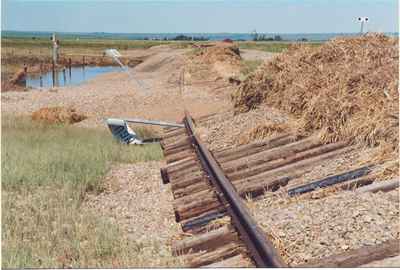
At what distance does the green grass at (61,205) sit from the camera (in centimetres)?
561

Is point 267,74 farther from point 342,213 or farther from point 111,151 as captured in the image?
point 342,213

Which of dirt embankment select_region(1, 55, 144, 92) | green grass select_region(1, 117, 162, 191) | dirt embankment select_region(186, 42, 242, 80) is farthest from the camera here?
dirt embankment select_region(1, 55, 144, 92)

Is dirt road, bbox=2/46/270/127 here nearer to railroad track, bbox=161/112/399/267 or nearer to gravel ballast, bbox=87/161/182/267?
gravel ballast, bbox=87/161/182/267

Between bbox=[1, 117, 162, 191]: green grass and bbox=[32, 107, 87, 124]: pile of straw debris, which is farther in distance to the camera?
bbox=[32, 107, 87, 124]: pile of straw debris

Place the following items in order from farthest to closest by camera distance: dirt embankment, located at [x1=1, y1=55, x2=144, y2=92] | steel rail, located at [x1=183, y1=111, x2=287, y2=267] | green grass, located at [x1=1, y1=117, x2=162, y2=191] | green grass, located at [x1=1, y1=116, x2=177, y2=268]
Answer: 1. dirt embankment, located at [x1=1, y1=55, x2=144, y2=92]
2. green grass, located at [x1=1, y1=117, x2=162, y2=191]
3. green grass, located at [x1=1, y1=116, x2=177, y2=268]
4. steel rail, located at [x1=183, y1=111, x2=287, y2=267]

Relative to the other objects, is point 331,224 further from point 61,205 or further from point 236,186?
point 61,205

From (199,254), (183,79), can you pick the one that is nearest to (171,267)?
(199,254)

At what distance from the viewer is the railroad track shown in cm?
513

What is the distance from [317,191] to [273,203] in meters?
0.51

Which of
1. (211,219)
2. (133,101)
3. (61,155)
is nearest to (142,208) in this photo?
(211,219)

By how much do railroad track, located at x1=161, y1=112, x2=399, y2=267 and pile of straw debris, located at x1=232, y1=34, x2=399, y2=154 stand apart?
396 mm

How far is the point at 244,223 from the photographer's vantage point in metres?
5.65

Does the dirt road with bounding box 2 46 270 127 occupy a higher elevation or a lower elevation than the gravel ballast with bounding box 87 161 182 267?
lower

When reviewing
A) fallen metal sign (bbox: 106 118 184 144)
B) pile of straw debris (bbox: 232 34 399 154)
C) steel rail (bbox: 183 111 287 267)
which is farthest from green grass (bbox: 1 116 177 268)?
pile of straw debris (bbox: 232 34 399 154)
